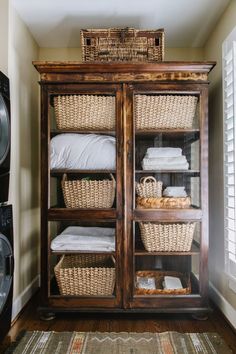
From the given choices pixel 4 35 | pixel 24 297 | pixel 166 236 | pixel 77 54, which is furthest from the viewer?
pixel 77 54

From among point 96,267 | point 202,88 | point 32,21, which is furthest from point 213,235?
point 32,21

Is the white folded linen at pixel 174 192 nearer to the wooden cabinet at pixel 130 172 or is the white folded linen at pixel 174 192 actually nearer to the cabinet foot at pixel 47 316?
the wooden cabinet at pixel 130 172

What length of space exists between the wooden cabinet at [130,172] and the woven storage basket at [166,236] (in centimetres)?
1

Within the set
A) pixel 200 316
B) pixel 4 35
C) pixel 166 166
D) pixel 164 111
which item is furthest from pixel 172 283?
pixel 4 35

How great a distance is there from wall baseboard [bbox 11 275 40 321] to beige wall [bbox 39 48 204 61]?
2.10m

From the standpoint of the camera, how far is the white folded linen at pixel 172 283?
222cm

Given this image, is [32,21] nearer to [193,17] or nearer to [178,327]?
[193,17]

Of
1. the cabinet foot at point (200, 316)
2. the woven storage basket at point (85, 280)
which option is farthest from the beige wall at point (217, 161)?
the woven storage basket at point (85, 280)

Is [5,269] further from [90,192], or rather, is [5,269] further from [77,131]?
[77,131]

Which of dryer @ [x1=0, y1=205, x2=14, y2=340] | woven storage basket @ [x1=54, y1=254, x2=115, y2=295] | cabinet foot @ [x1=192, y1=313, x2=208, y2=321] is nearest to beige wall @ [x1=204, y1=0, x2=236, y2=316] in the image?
cabinet foot @ [x1=192, y1=313, x2=208, y2=321]

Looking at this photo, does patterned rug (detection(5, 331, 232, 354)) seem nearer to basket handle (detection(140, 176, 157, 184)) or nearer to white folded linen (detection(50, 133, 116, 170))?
basket handle (detection(140, 176, 157, 184))

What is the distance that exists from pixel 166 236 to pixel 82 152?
87 centimetres

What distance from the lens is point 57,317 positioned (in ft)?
7.27

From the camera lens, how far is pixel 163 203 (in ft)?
7.24
